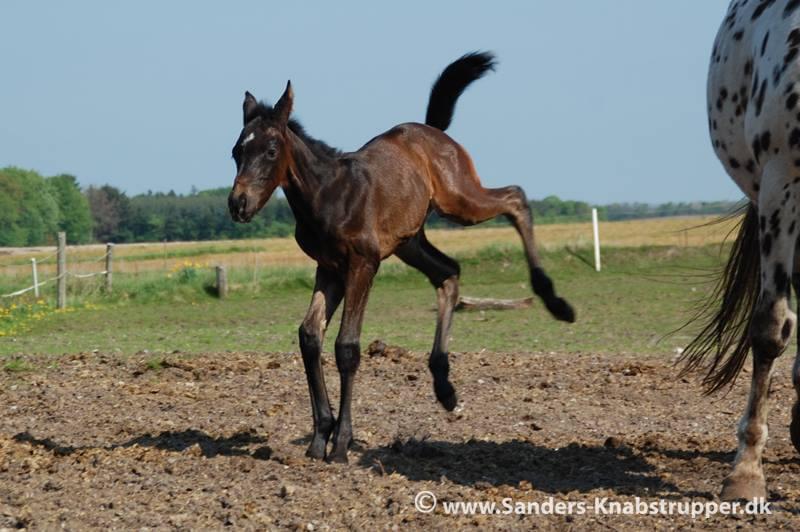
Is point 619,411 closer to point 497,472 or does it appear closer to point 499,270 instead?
point 497,472

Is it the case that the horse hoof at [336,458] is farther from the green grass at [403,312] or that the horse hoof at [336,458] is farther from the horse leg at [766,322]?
the green grass at [403,312]

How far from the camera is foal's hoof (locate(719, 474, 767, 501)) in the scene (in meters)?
5.88

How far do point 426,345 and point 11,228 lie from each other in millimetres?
46173

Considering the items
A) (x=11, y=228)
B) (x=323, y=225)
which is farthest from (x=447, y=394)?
(x=11, y=228)

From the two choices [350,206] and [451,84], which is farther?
[451,84]

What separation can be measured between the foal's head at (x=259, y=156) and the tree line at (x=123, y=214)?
1996 inches

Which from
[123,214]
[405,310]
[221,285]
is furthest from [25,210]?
[405,310]

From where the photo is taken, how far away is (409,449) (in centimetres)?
732

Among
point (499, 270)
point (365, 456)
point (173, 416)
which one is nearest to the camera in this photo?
point (365, 456)

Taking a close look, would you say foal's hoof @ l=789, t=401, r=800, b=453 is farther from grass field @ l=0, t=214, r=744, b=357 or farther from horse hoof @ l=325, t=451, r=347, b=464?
horse hoof @ l=325, t=451, r=347, b=464

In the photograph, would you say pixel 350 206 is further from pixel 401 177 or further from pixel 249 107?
pixel 249 107

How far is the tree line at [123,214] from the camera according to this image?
60.3 meters

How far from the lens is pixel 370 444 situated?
25.5ft

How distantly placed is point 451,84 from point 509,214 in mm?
1208
